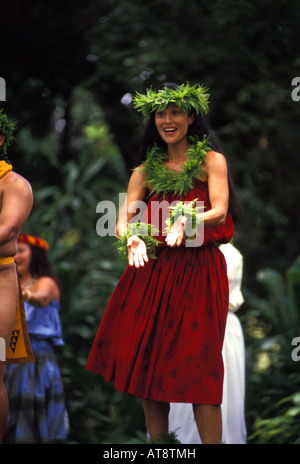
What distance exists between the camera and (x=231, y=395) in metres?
4.34

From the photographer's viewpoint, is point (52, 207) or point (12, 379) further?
point (52, 207)

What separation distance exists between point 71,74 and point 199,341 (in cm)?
564

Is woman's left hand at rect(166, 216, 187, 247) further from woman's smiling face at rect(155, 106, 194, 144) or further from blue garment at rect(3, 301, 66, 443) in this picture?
blue garment at rect(3, 301, 66, 443)

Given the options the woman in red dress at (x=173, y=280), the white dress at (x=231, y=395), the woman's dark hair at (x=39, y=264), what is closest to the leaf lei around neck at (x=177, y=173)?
the woman in red dress at (x=173, y=280)

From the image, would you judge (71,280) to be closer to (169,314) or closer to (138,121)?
(138,121)

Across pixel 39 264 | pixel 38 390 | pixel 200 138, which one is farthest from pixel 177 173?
pixel 38 390

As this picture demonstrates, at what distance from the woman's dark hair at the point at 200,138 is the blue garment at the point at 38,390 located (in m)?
1.93

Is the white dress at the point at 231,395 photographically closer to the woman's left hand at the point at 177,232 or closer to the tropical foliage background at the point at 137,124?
the woman's left hand at the point at 177,232

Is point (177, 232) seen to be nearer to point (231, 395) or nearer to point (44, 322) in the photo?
point (231, 395)

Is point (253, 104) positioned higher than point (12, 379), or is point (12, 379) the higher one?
point (253, 104)

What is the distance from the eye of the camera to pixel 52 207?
7.99 metres

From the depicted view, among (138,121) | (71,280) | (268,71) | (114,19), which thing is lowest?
(71,280)

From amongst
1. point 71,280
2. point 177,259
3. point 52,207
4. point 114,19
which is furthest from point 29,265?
point 114,19

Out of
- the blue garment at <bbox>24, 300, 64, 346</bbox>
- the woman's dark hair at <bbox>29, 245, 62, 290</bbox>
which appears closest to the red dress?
the blue garment at <bbox>24, 300, 64, 346</bbox>
